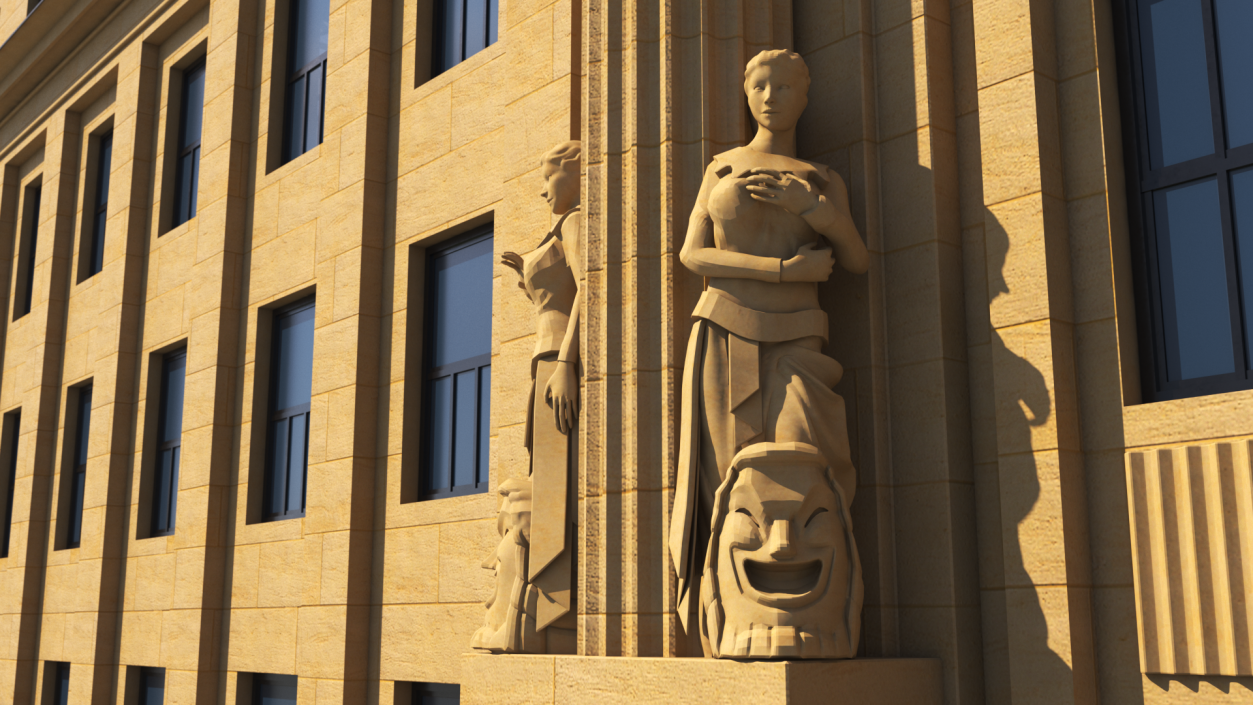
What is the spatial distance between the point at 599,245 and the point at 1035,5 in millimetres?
3384

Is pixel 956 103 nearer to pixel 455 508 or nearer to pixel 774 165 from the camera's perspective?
pixel 774 165

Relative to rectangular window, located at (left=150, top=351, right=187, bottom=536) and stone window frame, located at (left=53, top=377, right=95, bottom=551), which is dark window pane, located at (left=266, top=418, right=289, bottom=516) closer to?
rectangular window, located at (left=150, top=351, right=187, bottom=536)

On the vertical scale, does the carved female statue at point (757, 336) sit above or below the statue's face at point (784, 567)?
above

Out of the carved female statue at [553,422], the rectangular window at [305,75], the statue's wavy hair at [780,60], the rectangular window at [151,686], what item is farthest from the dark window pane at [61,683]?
the statue's wavy hair at [780,60]

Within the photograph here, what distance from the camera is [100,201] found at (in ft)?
75.1

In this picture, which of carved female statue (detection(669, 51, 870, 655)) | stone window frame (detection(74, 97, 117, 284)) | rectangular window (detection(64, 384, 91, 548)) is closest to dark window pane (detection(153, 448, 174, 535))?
rectangular window (detection(64, 384, 91, 548))

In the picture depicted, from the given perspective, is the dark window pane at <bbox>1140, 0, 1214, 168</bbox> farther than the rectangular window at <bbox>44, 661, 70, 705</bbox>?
No

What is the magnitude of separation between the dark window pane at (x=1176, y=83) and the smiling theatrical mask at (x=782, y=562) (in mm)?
3047

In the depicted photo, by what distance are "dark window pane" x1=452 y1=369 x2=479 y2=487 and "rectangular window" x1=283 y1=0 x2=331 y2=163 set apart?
5.20m

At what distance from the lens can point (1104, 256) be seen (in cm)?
726

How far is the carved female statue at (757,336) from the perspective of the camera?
7.32 metres

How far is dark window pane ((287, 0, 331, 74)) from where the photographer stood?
1630 centimetres

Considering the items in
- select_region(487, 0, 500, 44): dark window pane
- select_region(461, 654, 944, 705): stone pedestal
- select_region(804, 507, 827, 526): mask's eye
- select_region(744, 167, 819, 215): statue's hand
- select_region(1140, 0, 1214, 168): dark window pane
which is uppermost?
select_region(487, 0, 500, 44): dark window pane

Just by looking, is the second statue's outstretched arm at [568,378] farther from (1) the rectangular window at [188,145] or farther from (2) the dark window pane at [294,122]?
(1) the rectangular window at [188,145]
